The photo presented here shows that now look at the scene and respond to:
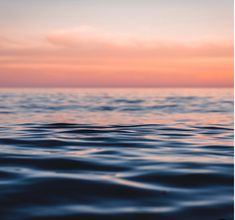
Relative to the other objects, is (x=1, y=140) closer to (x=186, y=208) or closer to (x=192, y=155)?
(x=192, y=155)

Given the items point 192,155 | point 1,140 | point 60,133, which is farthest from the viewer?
point 60,133

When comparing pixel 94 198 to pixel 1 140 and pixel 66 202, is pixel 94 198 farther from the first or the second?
pixel 1 140

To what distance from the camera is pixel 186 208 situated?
404cm

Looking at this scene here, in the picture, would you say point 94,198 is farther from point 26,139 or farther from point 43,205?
point 26,139

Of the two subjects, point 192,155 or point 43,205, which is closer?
point 43,205

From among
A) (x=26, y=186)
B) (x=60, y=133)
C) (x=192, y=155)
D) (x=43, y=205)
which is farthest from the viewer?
(x=60, y=133)

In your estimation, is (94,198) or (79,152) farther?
(79,152)

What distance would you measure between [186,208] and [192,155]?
352cm

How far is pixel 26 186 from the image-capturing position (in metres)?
4.84

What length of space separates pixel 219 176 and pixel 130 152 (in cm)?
249

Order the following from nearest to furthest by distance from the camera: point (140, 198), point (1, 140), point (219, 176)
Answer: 1. point (140, 198)
2. point (219, 176)
3. point (1, 140)

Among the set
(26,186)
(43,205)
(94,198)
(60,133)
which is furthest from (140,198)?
(60,133)

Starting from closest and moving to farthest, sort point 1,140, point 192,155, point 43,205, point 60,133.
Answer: point 43,205 < point 192,155 < point 1,140 < point 60,133

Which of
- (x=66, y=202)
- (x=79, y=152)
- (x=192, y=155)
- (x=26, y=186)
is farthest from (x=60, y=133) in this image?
(x=66, y=202)
